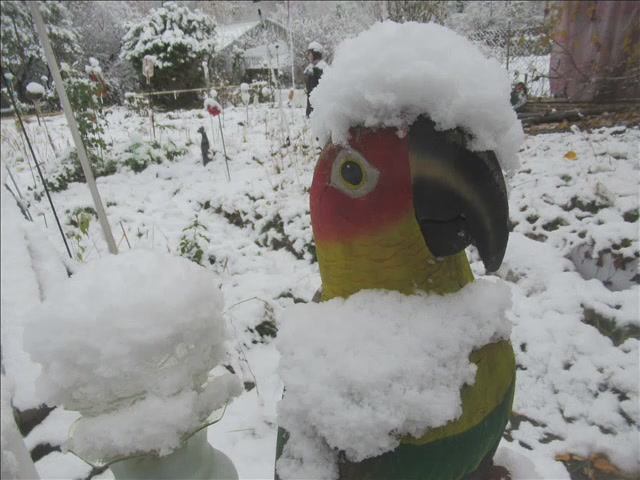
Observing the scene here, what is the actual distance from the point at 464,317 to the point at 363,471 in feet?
0.85

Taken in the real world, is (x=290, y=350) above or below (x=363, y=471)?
above

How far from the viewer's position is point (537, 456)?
1.47 meters

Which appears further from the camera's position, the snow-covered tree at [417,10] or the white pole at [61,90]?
the snow-covered tree at [417,10]

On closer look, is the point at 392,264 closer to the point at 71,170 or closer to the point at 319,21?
the point at 71,170

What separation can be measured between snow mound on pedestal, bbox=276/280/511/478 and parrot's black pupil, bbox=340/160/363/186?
17cm

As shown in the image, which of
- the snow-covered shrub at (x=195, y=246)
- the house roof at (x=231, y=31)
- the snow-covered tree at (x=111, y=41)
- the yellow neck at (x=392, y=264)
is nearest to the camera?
the yellow neck at (x=392, y=264)

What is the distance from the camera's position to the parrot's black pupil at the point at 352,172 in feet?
1.95

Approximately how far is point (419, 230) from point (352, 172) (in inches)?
4.9

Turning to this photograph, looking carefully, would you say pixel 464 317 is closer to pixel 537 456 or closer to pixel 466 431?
pixel 466 431

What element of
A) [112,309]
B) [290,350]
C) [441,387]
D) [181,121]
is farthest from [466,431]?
[181,121]

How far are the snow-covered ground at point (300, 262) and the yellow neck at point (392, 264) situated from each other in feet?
0.64

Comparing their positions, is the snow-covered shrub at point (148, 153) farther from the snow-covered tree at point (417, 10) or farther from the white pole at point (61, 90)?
the white pole at point (61, 90)

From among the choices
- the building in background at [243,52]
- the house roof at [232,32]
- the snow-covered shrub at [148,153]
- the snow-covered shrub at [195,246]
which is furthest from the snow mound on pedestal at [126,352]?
the house roof at [232,32]

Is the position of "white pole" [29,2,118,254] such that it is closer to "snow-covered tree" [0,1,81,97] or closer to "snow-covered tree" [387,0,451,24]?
"snow-covered tree" [0,1,81,97]
